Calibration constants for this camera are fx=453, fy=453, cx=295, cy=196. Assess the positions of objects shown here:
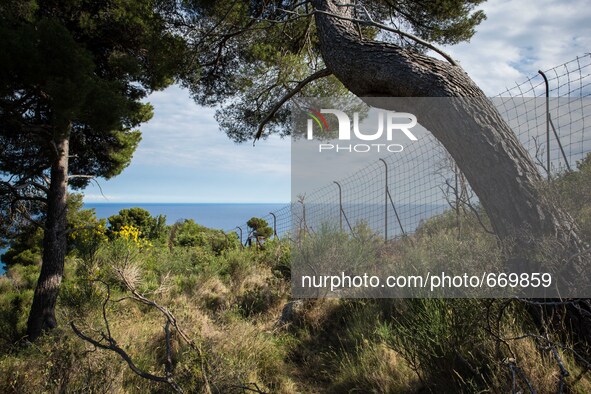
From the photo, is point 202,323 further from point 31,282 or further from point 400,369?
point 31,282

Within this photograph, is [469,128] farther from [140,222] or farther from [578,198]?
[140,222]

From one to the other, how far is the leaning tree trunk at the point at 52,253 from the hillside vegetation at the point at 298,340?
0.66 ft

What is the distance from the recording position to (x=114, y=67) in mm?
6773

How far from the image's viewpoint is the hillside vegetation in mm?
2748

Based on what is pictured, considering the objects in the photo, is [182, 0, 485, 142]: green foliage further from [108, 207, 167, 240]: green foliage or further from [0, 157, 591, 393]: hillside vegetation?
[108, 207, 167, 240]: green foliage

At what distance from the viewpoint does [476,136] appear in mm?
3223

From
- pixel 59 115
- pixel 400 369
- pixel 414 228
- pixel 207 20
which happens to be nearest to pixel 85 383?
pixel 400 369

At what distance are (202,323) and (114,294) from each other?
249cm

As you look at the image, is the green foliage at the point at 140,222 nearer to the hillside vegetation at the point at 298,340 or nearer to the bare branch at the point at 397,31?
the hillside vegetation at the point at 298,340

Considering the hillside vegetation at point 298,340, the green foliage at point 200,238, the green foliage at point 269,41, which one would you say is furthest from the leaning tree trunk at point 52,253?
the green foliage at point 200,238

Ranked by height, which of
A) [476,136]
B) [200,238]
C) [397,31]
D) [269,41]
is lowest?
[200,238]

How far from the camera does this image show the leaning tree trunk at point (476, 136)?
9.47 ft

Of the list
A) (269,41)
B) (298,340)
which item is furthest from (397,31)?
(269,41)

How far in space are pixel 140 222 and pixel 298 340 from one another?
10898 mm
